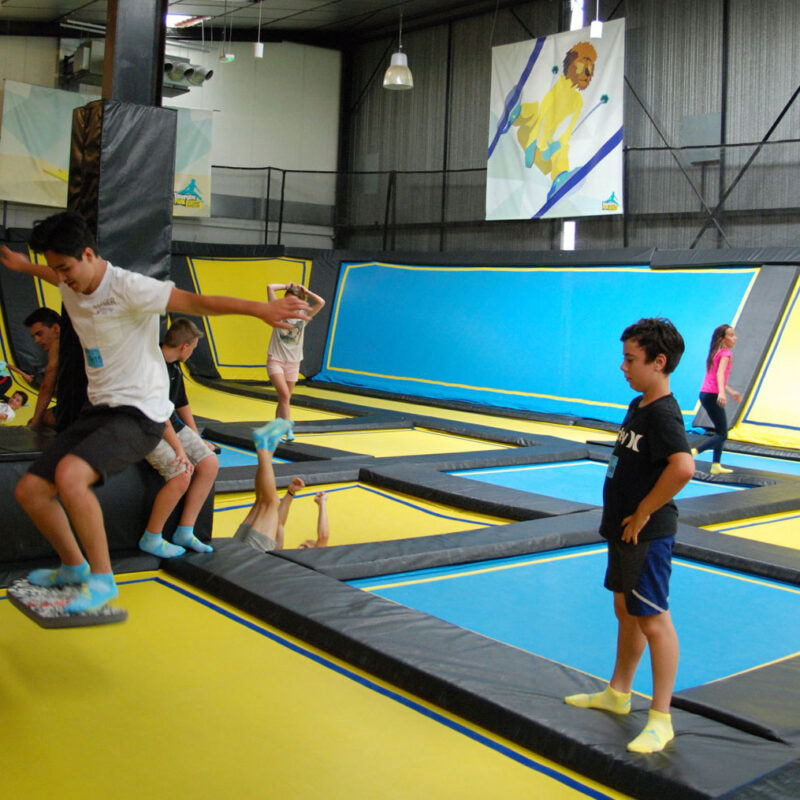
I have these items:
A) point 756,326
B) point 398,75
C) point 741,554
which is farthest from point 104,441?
point 398,75

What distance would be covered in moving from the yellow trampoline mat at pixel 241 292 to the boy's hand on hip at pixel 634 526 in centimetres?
1062

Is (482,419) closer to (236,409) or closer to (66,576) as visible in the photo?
(236,409)

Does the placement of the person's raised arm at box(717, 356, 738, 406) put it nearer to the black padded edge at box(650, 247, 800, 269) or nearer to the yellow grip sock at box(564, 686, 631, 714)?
the black padded edge at box(650, 247, 800, 269)

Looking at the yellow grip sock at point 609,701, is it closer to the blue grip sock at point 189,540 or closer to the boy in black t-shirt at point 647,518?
the boy in black t-shirt at point 647,518

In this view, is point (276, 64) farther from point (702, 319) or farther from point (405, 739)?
point (405, 739)

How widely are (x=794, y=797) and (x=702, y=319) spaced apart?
8116mm

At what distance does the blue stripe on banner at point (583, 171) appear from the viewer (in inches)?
473

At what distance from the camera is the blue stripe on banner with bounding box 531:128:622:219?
12023 mm

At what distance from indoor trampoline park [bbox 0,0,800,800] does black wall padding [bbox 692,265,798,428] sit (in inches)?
A: 1.3

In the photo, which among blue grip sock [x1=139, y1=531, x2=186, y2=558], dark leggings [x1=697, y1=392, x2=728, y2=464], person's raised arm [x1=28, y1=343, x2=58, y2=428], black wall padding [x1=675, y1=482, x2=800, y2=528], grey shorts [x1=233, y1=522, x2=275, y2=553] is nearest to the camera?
blue grip sock [x1=139, y1=531, x2=186, y2=558]

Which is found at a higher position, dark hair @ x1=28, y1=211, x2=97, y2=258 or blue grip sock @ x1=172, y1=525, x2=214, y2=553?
dark hair @ x1=28, y1=211, x2=97, y2=258

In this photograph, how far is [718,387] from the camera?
7172 millimetres

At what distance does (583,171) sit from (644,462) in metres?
10.4

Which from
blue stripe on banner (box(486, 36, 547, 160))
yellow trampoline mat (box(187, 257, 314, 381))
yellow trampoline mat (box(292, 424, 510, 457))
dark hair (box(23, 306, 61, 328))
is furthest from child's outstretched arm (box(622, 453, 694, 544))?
blue stripe on banner (box(486, 36, 547, 160))
